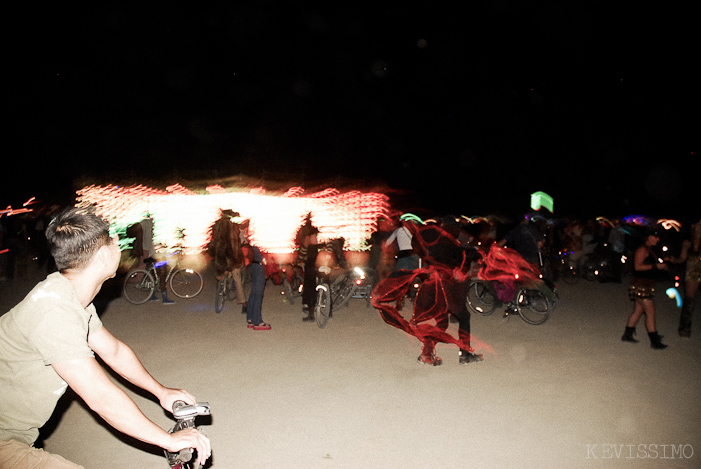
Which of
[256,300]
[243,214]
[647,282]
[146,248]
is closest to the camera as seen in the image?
[647,282]

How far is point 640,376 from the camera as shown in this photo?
5.71 metres

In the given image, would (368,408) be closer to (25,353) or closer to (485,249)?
(25,353)

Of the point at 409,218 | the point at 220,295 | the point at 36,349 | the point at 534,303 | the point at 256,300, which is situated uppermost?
the point at 36,349

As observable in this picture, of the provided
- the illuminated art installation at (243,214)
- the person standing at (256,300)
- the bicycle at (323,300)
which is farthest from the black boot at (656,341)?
the illuminated art installation at (243,214)

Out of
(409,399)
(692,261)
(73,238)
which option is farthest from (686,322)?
(73,238)

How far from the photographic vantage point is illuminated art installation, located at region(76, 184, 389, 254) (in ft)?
55.2

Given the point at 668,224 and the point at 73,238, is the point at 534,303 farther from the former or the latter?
the point at 668,224

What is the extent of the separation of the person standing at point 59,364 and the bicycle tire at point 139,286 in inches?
359

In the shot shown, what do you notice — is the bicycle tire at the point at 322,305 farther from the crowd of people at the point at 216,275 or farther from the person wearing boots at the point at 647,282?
the person wearing boots at the point at 647,282

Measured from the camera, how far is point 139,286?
10445 mm

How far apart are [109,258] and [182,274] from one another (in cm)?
957

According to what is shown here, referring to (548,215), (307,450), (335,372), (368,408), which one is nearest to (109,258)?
(307,450)

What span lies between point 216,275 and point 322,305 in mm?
2464

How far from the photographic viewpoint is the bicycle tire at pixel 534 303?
843 cm
